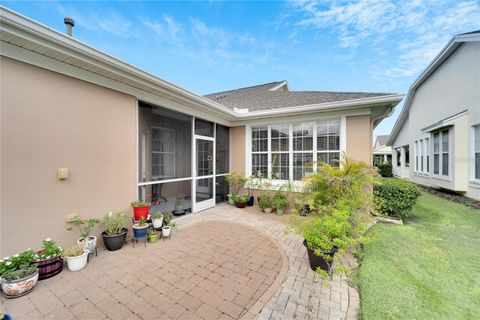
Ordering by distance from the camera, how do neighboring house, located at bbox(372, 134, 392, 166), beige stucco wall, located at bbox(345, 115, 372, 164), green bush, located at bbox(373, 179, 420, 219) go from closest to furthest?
green bush, located at bbox(373, 179, 420, 219)
beige stucco wall, located at bbox(345, 115, 372, 164)
neighboring house, located at bbox(372, 134, 392, 166)

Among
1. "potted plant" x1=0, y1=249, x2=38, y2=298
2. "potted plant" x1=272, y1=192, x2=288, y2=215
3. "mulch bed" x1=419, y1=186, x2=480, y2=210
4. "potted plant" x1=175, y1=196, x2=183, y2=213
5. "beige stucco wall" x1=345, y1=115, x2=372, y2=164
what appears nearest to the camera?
"potted plant" x1=0, y1=249, x2=38, y2=298

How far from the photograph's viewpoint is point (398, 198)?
17.6 feet

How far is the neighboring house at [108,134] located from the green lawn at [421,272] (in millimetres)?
2341

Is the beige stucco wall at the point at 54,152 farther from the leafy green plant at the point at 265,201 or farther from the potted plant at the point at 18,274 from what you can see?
the leafy green plant at the point at 265,201

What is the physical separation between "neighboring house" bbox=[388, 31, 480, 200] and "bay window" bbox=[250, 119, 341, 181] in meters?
6.09

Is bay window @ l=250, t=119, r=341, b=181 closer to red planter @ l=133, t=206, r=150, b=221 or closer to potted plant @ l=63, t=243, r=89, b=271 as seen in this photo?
red planter @ l=133, t=206, r=150, b=221

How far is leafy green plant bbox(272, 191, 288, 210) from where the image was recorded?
593 cm

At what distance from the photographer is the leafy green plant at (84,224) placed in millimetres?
3266

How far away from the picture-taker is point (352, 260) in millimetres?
3326

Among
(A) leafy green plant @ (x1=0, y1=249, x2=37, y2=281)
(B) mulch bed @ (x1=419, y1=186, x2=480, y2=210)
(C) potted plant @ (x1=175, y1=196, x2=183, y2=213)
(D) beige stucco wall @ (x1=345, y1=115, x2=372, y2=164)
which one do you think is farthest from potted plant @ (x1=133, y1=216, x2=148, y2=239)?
(B) mulch bed @ (x1=419, y1=186, x2=480, y2=210)

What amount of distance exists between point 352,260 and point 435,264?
127 cm

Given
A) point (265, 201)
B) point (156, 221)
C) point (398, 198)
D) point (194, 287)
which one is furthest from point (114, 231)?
point (398, 198)

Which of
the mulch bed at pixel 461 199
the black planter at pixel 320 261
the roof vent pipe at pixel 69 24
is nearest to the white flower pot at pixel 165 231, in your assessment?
the black planter at pixel 320 261

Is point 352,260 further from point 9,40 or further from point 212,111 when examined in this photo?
point 9,40
